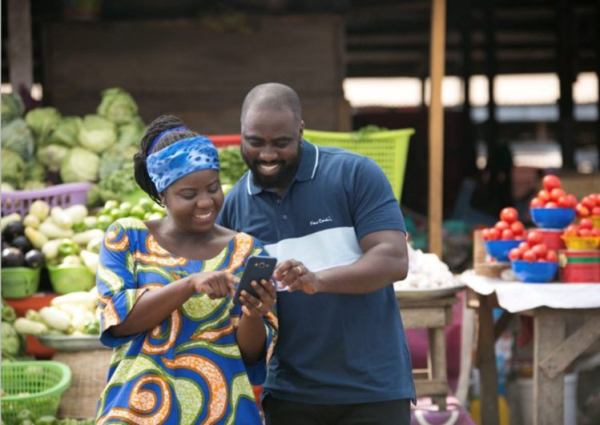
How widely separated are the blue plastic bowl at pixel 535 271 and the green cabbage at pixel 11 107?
4120mm

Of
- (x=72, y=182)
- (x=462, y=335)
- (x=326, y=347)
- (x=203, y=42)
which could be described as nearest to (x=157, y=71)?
(x=203, y=42)

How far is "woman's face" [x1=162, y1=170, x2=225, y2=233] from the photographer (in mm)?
3008

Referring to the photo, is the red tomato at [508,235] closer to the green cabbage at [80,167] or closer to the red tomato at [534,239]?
the red tomato at [534,239]

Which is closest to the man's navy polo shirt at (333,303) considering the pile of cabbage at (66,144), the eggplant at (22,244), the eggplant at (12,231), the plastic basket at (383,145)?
the plastic basket at (383,145)

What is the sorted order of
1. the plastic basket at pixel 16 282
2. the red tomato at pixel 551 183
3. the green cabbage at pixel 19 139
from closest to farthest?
the red tomato at pixel 551 183 → the plastic basket at pixel 16 282 → the green cabbage at pixel 19 139

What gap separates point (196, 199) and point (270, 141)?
35 cm

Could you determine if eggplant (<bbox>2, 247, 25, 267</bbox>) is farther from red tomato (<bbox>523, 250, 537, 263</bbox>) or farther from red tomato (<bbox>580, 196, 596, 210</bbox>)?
red tomato (<bbox>580, 196, 596, 210</bbox>)

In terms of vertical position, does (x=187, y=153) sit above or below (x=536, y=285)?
above

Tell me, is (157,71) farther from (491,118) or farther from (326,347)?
(326,347)

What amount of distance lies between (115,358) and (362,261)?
80 centimetres

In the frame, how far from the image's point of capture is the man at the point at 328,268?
3299mm

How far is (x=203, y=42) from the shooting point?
9.41m

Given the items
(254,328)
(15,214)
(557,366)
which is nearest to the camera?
(254,328)

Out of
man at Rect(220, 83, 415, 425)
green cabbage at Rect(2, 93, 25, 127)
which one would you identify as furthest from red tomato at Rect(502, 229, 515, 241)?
green cabbage at Rect(2, 93, 25, 127)
